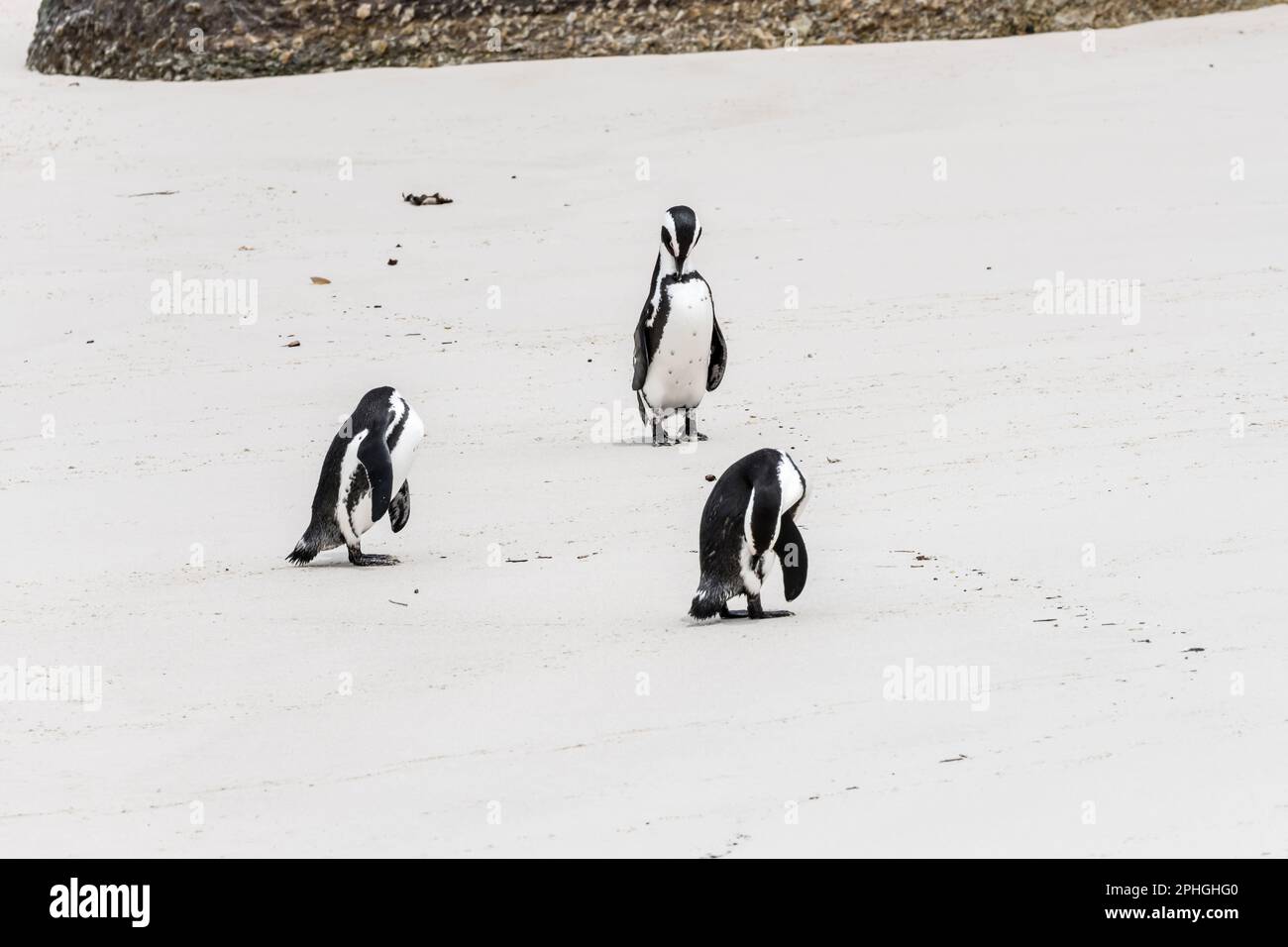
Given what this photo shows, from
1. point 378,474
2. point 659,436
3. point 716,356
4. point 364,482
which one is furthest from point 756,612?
point 716,356

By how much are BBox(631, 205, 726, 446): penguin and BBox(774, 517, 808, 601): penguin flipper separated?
2.56 metres

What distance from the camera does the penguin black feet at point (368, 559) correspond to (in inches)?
226

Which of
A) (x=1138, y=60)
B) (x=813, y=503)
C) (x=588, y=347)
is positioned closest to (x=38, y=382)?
→ (x=588, y=347)

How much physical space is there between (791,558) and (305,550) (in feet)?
5.31

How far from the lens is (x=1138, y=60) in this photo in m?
11.4

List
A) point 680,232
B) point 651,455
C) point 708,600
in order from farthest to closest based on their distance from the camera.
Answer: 1. point 680,232
2. point 651,455
3. point 708,600

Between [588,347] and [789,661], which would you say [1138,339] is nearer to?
[588,347]

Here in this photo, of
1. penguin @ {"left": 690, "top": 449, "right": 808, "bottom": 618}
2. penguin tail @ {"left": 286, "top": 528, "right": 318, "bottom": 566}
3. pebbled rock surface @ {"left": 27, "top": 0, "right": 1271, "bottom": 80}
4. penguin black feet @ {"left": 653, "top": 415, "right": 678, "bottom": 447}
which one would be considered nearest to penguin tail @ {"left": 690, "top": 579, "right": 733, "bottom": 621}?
penguin @ {"left": 690, "top": 449, "right": 808, "bottom": 618}

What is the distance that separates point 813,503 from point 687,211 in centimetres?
169

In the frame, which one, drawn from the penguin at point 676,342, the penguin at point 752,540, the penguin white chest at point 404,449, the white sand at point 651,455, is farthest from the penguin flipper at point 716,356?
the penguin at point 752,540

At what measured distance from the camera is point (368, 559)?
19.0 ft

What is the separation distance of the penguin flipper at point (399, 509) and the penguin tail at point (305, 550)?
0.27 m

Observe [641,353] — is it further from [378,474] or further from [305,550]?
[305,550]

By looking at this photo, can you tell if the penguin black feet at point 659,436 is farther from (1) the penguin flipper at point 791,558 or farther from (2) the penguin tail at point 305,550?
(1) the penguin flipper at point 791,558
